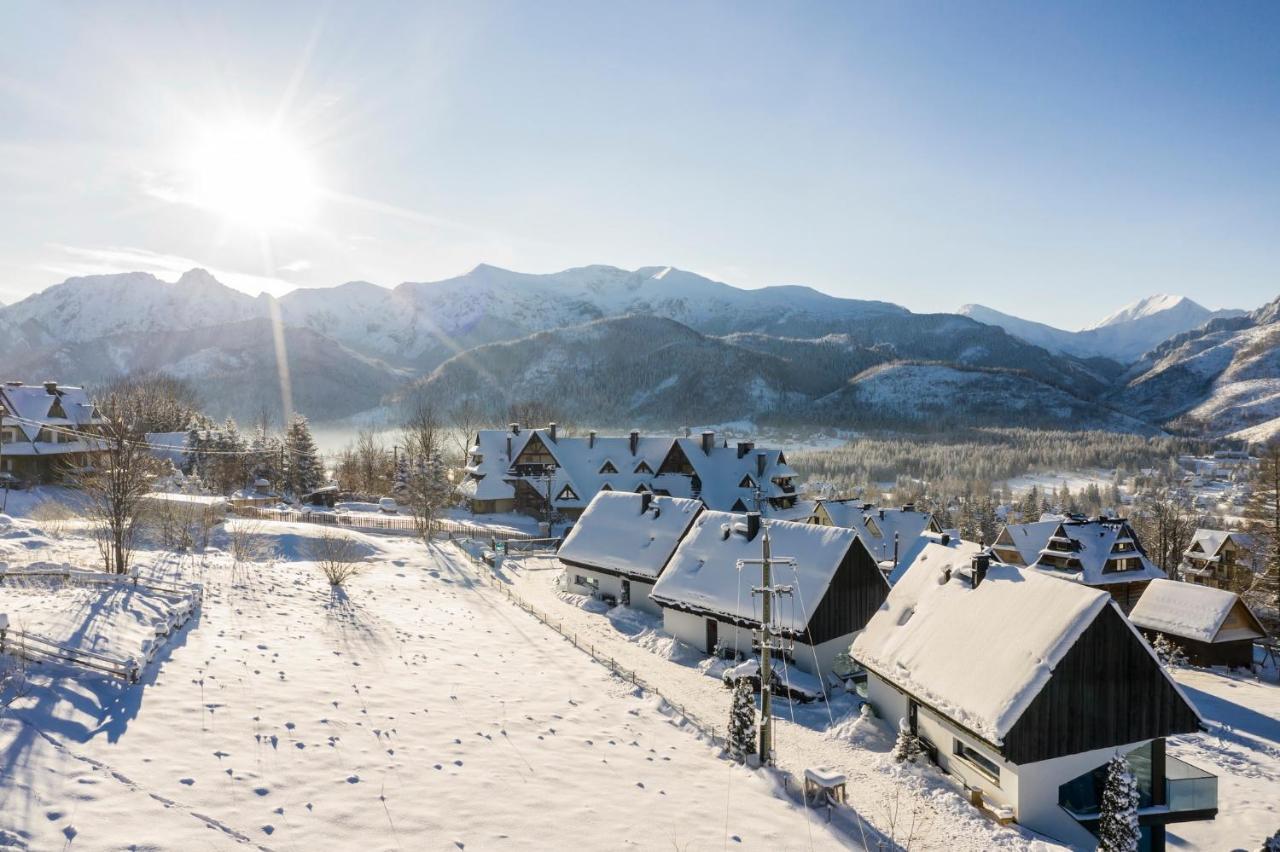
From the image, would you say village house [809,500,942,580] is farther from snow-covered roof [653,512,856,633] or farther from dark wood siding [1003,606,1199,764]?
dark wood siding [1003,606,1199,764]

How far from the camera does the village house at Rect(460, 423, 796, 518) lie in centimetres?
6225

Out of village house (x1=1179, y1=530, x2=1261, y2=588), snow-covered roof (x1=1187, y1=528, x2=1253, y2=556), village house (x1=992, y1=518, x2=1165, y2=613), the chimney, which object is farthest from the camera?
snow-covered roof (x1=1187, y1=528, x2=1253, y2=556)

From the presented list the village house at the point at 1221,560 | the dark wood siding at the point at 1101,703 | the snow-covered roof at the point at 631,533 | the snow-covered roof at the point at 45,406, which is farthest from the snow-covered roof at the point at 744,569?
the snow-covered roof at the point at 45,406

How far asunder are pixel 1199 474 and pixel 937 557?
193m

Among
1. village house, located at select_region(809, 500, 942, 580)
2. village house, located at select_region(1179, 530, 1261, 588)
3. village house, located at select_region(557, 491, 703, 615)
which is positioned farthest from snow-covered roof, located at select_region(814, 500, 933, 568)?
village house, located at select_region(557, 491, 703, 615)

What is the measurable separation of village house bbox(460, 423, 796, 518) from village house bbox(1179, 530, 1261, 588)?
3610cm

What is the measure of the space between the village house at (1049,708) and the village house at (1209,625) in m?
27.9

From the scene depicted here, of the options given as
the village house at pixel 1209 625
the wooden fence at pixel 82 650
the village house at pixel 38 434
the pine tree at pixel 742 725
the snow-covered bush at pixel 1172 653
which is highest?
the village house at pixel 38 434

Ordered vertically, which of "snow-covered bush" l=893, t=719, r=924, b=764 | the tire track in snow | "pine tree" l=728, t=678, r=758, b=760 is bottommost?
"snow-covered bush" l=893, t=719, r=924, b=764

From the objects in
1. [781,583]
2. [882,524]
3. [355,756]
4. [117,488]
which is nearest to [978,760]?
[781,583]

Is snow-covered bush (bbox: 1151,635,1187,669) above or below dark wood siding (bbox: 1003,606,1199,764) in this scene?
below

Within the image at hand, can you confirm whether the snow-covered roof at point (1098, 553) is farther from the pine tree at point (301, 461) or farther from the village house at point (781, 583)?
the pine tree at point (301, 461)

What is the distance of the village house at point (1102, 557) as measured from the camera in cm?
4881

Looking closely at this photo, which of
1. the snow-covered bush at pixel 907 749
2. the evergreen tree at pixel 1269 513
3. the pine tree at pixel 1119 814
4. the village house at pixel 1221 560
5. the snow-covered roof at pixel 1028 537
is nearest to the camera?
the pine tree at pixel 1119 814
